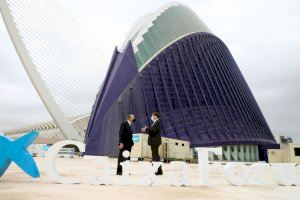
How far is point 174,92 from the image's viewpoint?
29797 mm

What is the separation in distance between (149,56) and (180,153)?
13635mm

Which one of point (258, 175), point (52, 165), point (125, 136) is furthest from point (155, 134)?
point (52, 165)

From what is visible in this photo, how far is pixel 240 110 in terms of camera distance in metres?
34.4

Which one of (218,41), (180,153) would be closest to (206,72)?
(218,41)

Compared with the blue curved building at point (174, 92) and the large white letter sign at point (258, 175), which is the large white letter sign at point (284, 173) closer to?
the large white letter sign at point (258, 175)

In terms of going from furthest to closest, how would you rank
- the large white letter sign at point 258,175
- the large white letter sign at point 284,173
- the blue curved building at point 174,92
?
the blue curved building at point 174,92
the large white letter sign at point 284,173
the large white letter sign at point 258,175

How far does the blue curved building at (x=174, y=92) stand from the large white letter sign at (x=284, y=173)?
60.4 ft

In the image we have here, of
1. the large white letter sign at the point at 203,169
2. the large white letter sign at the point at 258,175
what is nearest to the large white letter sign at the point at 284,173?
the large white letter sign at the point at 258,175

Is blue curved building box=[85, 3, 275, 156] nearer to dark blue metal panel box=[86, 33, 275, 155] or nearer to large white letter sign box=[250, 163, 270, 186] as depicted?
dark blue metal panel box=[86, 33, 275, 155]

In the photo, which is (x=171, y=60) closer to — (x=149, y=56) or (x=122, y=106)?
(x=149, y=56)

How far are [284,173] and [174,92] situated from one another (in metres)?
22.6

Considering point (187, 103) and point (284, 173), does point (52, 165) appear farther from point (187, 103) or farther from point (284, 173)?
point (187, 103)

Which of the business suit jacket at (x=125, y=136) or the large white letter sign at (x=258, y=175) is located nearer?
the large white letter sign at (x=258, y=175)

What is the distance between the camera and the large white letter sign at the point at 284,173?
725 cm
